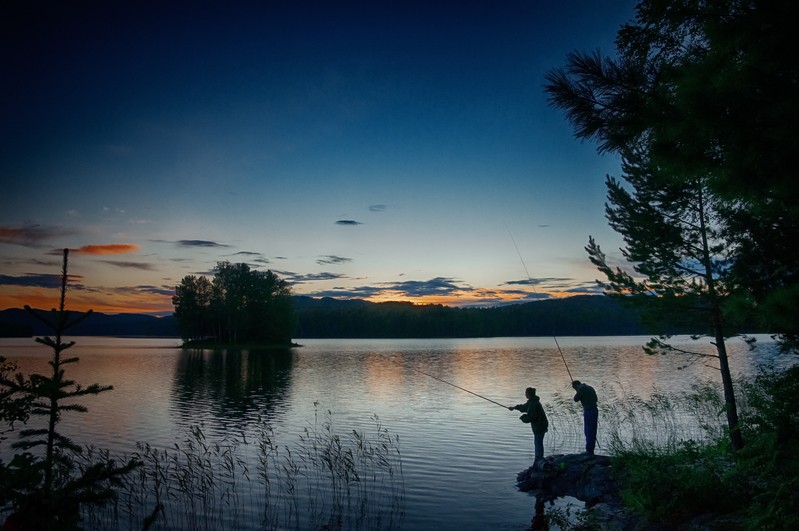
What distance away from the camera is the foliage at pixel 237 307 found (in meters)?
106

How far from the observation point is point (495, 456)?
62.7ft

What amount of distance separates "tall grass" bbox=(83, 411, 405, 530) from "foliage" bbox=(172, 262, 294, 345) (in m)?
89.2

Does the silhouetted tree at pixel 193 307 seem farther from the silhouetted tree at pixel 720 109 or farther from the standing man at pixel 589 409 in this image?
the silhouetted tree at pixel 720 109

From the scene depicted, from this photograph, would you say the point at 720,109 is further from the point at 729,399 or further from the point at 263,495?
the point at 263,495

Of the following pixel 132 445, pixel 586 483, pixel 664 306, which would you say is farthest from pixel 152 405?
pixel 664 306

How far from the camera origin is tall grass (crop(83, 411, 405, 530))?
12805mm

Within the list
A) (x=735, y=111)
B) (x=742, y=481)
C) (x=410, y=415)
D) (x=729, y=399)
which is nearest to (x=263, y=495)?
(x=742, y=481)

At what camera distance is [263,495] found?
1489 cm

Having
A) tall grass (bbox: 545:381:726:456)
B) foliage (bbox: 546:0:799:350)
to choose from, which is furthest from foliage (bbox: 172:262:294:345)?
foliage (bbox: 546:0:799:350)

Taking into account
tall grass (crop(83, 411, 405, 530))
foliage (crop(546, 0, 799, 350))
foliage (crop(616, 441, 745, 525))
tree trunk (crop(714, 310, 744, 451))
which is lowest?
tall grass (crop(83, 411, 405, 530))

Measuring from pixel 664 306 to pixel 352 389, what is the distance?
28.3 m

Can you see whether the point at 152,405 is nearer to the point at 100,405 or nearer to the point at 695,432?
the point at 100,405

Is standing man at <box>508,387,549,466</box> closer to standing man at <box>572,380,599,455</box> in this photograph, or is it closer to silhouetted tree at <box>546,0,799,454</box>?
standing man at <box>572,380,599,455</box>

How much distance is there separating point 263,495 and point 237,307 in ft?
312
